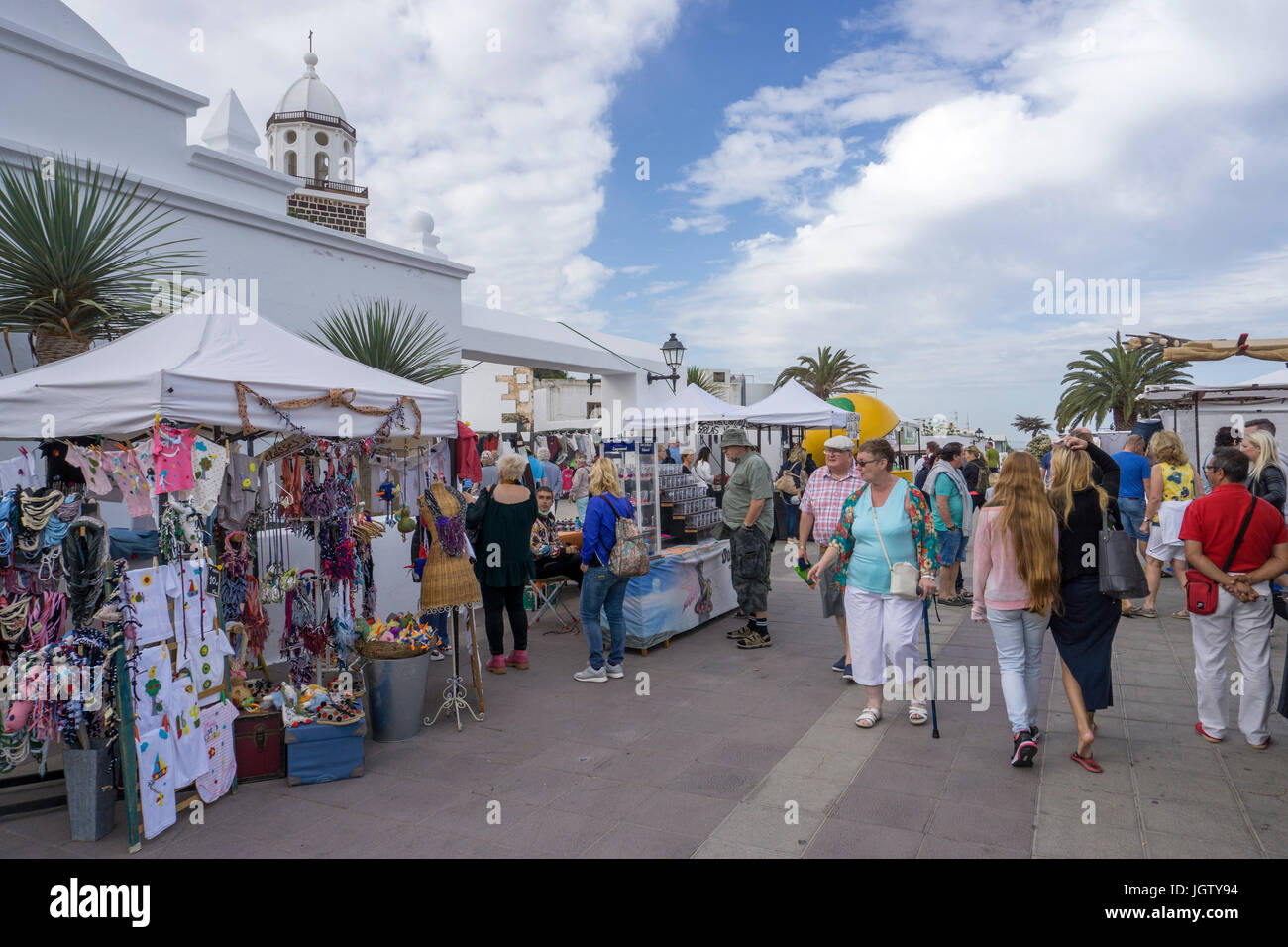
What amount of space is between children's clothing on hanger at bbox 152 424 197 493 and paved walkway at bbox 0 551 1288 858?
70.3 inches

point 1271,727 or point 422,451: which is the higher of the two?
point 422,451

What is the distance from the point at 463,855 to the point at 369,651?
192cm

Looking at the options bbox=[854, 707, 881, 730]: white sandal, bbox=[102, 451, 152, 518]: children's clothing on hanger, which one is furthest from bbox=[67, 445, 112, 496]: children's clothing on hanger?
bbox=[854, 707, 881, 730]: white sandal

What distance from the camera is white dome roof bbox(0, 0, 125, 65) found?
7.61m

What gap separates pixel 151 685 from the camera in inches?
154

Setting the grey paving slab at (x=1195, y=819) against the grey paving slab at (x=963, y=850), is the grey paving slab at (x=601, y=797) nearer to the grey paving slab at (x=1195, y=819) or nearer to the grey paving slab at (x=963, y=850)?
the grey paving slab at (x=963, y=850)

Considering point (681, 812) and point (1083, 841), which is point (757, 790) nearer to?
point (681, 812)

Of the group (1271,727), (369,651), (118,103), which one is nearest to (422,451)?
(369,651)

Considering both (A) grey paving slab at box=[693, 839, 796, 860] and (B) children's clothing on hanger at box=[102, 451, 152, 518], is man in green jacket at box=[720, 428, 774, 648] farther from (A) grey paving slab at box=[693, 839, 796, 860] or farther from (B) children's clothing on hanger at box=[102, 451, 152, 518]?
(B) children's clothing on hanger at box=[102, 451, 152, 518]

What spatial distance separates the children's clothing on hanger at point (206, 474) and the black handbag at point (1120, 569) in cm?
494

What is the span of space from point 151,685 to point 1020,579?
4.70 m

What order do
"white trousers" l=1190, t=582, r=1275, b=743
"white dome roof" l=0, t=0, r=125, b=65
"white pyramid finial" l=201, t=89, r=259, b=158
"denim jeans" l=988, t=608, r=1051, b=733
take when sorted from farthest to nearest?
"white pyramid finial" l=201, t=89, r=259, b=158
"white dome roof" l=0, t=0, r=125, b=65
"white trousers" l=1190, t=582, r=1275, b=743
"denim jeans" l=988, t=608, r=1051, b=733
